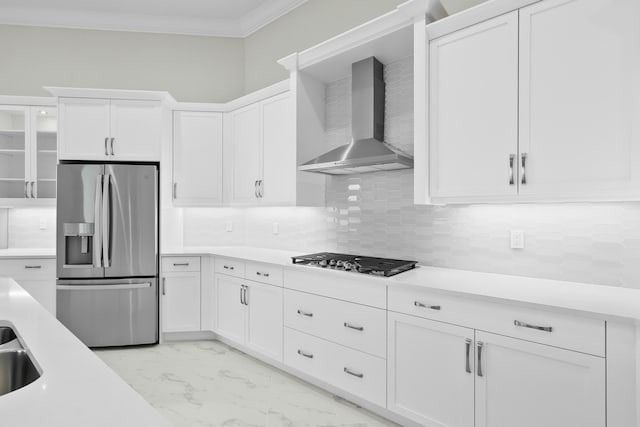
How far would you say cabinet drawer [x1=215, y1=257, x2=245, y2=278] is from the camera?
370cm

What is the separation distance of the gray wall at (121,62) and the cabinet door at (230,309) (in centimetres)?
225

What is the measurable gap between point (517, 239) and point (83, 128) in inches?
154

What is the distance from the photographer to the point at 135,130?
407cm

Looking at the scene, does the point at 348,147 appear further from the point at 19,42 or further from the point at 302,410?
the point at 19,42

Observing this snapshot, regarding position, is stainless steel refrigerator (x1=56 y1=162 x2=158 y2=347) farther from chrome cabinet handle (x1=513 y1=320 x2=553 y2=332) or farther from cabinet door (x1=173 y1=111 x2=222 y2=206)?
chrome cabinet handle (x1=513 y1=320 x2=553 y2=332)

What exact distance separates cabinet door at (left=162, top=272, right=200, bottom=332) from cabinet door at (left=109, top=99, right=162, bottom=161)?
1.22 meters

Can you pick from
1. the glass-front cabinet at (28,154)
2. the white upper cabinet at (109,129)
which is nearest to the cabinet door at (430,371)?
the white upper cabinet at (109,129)

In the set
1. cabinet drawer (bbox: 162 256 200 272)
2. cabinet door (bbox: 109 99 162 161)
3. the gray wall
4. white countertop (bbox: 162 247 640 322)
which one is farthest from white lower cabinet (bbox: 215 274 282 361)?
the gray wall

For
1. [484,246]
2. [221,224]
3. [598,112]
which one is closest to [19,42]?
[221,224]

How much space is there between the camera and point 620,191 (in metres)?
1.91

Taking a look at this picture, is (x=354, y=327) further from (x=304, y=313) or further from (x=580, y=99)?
(x=580, y=99)

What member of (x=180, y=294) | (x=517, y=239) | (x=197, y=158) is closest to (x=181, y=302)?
(x=180, y=294)

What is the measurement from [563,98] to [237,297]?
114 inches

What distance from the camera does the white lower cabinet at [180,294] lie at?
4074mm
